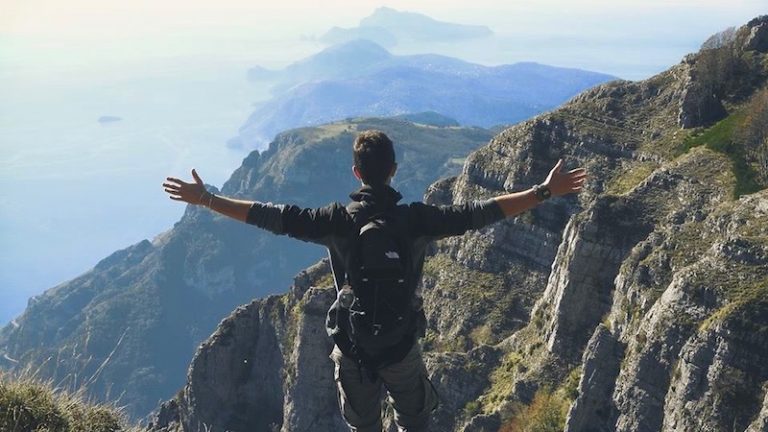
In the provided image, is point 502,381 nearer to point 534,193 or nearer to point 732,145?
point 732,145

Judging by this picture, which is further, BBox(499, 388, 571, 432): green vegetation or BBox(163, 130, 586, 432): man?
BBox(499, 388, 571, 432): green vegetation

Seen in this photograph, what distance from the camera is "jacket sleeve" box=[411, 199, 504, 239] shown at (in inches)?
367

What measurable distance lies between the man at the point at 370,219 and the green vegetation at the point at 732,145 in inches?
1596

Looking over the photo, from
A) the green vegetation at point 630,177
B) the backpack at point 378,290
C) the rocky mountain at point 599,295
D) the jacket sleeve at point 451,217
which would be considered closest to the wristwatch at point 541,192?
the jacket sleeve at point 451,217

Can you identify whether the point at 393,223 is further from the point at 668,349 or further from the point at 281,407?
the point at 281,407

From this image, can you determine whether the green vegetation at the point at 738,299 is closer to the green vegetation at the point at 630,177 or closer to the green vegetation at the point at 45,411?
the green vegetation at the point at 630,177

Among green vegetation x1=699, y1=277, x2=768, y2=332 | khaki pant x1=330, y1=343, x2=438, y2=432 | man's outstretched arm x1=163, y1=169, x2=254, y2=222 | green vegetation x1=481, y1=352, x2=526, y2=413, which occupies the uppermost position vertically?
man's outstretched arm x1=163, y1=169, x2=254, y2=222

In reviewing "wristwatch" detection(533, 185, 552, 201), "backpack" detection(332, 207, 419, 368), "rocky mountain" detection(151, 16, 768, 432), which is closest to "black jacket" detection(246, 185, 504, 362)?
"backpack" detection(332, 207, 419, 368)

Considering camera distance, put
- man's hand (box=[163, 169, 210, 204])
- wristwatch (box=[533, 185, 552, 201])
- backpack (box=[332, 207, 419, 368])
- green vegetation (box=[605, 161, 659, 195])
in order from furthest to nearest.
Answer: green vegetation (box=[605, 161, 659, 195]), wristwatch (box=[533, 185, 552, 201]), man's hand (box=[163, 169, 210, 204]), backpack (box=[332, 207, 419, 368])

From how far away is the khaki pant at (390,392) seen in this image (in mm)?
9894

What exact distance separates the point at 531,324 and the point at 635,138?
22129 millimetres

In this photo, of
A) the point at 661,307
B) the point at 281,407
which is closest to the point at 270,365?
the point at 281,407

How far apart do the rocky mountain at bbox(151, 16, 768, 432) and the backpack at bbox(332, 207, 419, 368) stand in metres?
25.9

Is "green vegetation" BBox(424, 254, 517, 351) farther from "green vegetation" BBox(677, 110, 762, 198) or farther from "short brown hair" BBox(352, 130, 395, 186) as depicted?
"short brown hair" BBox(352, 130, 395, 186)
